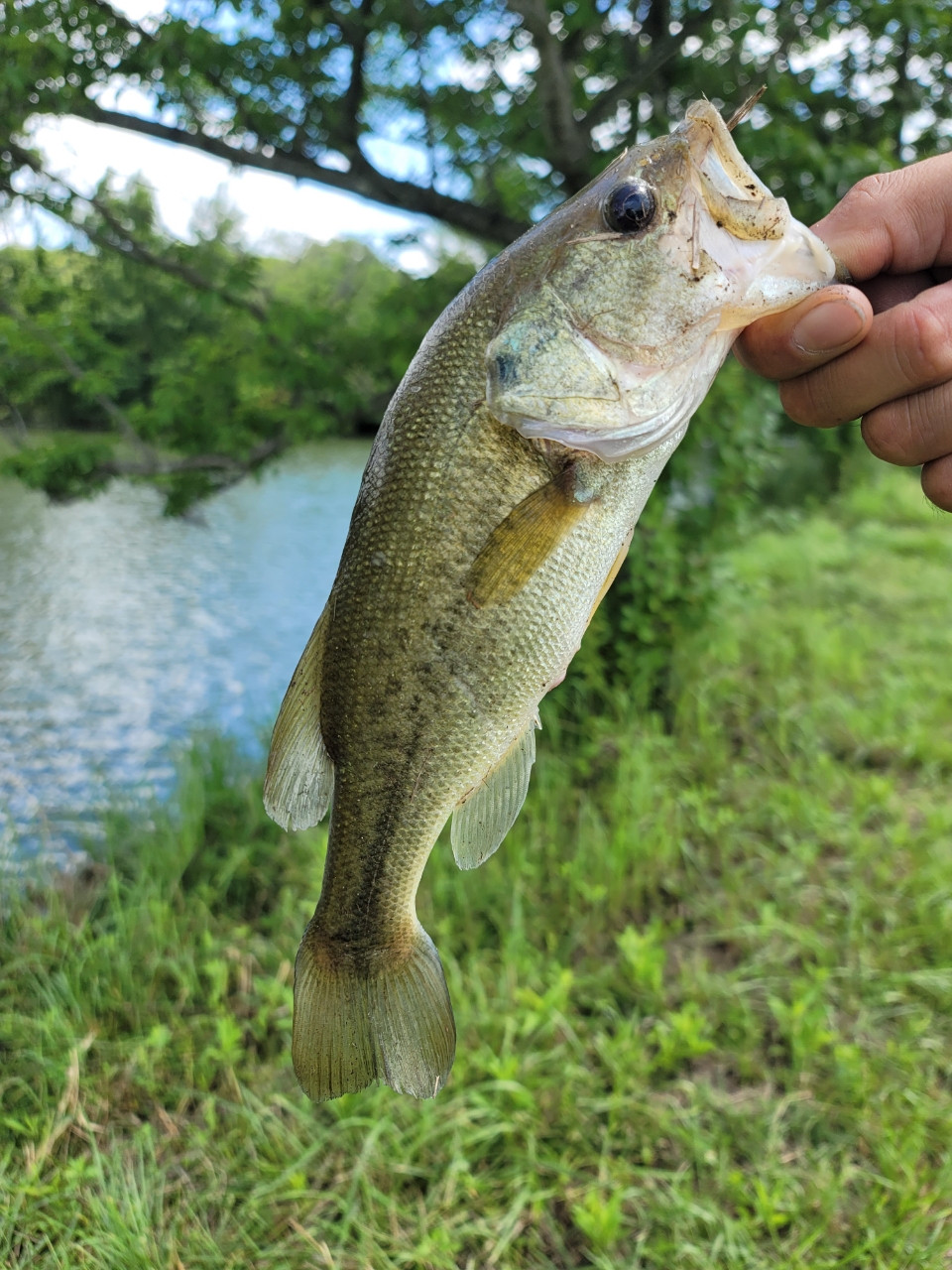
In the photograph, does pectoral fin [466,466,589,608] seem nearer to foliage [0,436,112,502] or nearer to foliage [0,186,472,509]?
foliage [0,186,472,509]

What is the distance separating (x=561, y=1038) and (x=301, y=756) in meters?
2.05

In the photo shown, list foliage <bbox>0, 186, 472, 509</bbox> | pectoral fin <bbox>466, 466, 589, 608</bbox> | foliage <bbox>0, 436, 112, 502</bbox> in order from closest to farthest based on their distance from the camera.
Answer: pectoral fin <bbox>466, 466, 589, 608</bbox>
foliage <bbox>0, 436, 112, 502</bbox>
foliage <bbox>0, 186, 472, 509</bbox>

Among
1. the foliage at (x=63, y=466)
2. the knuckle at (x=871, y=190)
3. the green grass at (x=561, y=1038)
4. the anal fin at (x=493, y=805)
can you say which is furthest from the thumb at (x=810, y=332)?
the foliage at (x=63, y=466)

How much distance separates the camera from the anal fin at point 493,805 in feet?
4.72

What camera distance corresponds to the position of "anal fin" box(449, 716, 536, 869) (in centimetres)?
144

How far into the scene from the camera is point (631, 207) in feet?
4.44

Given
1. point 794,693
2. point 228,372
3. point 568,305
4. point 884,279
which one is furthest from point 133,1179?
point 794,693

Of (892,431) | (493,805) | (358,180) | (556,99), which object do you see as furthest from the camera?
(358,180)

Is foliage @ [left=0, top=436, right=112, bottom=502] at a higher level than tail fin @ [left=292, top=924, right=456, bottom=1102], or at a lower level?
higher

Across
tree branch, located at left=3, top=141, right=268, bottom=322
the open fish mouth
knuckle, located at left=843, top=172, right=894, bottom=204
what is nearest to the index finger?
knuckle, located at left=843, top=172, right=894, bottom=204

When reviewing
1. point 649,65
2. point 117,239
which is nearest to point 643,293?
point 649,65

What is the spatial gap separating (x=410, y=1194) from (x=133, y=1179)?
786 millimetres

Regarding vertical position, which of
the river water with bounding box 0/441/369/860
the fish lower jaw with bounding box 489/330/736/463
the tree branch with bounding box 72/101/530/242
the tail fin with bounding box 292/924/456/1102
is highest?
the tree branch with bounding box 72/101/530/242

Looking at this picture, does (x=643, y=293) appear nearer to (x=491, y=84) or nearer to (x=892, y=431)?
(x=892, y=431)
